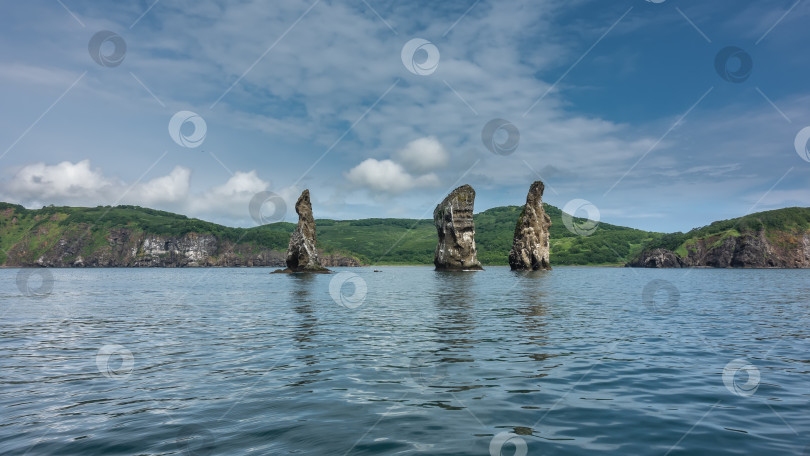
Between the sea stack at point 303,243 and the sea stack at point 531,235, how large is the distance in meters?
55.9

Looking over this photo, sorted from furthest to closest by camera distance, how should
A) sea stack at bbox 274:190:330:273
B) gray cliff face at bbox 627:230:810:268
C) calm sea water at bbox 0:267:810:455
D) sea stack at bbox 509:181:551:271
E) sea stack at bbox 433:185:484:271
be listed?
gray cliff face at bbox 627:230:810:268
sea stack at bbox 509:181:551:271
sea stack at bbox 433:185:484:271
sea stack at bbox 274:190:330:273
calm sea water at bbox 0:267:810:455

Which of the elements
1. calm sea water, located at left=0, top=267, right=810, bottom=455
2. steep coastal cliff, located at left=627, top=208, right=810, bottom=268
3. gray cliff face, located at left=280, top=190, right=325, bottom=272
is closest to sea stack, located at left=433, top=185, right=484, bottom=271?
gray cliff face, located at left=280, top=190, right=325, bottom=272

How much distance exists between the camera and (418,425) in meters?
8.98

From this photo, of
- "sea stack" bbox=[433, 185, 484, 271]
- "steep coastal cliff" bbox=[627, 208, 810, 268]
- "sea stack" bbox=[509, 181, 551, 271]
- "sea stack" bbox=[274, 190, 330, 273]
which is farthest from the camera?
A: "steep coastal cliff" bbox=[627, 208, 810, 268]

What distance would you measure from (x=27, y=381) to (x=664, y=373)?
1967 centimetres

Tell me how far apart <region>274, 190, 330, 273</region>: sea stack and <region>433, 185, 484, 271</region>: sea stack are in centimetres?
3548

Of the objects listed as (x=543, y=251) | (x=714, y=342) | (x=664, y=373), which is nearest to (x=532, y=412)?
(x=664, y=373)

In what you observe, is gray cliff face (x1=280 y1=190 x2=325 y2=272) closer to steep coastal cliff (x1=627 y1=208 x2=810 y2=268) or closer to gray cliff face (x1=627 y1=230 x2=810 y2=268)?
steep coastal cliff (x1=627 y1=208 x2=810 y2=268)

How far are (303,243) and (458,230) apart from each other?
1645 inches

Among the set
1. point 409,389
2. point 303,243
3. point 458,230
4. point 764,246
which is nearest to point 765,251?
point 764,246

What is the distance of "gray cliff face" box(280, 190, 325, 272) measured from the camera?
358 feet

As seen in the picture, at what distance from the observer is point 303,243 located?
109562 millimetres

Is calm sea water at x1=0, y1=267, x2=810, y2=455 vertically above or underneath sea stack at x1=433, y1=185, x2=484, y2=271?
underneath

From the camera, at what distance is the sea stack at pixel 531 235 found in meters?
122
